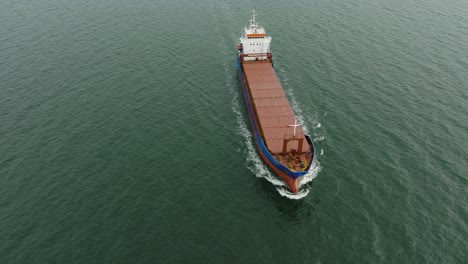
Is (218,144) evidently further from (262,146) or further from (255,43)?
(255,43)

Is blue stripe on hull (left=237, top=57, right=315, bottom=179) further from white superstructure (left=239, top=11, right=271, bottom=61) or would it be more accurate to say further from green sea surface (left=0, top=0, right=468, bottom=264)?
white superstructure (left=239, top=11, right=271, bottom=61)

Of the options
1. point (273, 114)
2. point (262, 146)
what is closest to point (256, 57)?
point (273, 114)

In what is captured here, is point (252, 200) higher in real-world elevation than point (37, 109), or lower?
lower

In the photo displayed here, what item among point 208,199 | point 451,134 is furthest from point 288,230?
point 451,134

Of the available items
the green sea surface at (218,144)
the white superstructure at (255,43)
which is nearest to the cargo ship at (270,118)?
the white superstructure at (255,43)

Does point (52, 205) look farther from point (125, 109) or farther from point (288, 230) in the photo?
point (288, 230)

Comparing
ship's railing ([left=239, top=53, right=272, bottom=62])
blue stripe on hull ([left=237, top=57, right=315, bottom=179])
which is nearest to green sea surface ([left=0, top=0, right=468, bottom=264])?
blue stripe on hull ([left=237, top=57, right=315, bottom=179])

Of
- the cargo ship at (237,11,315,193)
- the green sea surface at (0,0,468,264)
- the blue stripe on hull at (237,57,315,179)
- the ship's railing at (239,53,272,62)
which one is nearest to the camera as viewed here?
the green sea surface at (0,0,468,264)
